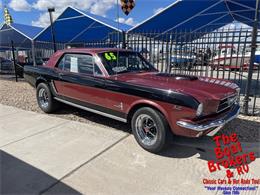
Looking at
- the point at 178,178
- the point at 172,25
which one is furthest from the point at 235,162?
the point at 172,25

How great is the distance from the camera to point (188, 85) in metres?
3.53

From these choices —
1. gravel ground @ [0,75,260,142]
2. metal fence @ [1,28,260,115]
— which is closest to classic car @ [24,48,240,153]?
gravel ground @ [0,75,260,142]

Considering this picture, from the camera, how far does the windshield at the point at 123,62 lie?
171 inches

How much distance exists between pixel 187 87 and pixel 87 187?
6.56 ft

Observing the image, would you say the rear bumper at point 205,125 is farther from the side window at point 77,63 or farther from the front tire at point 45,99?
the front tire at point 45,99

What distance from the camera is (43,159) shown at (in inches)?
134

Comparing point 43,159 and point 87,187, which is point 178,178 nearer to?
point 87,187

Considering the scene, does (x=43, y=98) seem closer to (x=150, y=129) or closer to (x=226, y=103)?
(x=150, y=129)

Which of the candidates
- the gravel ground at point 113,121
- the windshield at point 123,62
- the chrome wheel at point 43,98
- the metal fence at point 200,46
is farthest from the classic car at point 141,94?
the metal fence at point 200,46

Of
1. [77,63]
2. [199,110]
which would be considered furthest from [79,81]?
[199,110]

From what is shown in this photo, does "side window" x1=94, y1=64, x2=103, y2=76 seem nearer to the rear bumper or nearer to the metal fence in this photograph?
the metal fence

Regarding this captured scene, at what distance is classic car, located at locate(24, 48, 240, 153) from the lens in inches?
125

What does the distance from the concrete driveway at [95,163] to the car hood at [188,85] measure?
1.02 m

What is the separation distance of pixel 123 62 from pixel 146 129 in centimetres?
163
